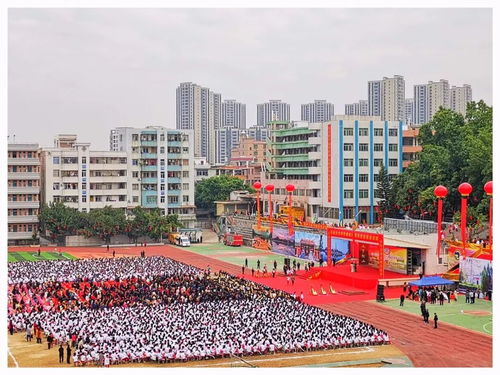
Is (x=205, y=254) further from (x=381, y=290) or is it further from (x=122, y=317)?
(x=122, y=317)

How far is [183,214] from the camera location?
65.8 metres

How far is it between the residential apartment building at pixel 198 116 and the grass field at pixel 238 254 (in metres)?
79.0

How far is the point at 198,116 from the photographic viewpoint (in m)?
136

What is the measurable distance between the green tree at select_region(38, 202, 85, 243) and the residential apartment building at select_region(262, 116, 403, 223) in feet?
57.5

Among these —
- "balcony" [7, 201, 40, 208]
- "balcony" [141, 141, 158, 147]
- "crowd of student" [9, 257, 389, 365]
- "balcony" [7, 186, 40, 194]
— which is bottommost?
"crowd of student" [9, 257, 389, 365]

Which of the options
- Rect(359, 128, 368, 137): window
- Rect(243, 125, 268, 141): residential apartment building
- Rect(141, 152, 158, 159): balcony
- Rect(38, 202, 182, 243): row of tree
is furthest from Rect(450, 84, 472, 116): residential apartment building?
Rect(38, 202, 182, 243): row of tree

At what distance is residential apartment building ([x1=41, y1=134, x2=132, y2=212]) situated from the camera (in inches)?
2383

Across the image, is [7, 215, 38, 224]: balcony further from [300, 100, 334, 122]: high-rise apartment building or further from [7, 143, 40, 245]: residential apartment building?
[300, 100, 334, 122]: high-rise apartment building

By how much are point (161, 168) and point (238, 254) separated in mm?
16970

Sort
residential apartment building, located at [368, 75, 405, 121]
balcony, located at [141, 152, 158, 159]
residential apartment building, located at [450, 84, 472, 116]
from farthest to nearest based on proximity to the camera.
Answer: residential apartment building, located at [368, 75, 405, 121], residential apartment building, located at [450, 84, 472, 116], balcony, located at [141, 152, 158, 159]

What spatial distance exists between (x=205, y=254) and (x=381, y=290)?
67.1 ft

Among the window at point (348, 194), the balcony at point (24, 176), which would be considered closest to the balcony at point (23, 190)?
the balcony at point (24, 176)

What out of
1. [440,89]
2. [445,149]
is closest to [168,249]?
[445,149]

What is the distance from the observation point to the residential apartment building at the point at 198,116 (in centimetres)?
13512
